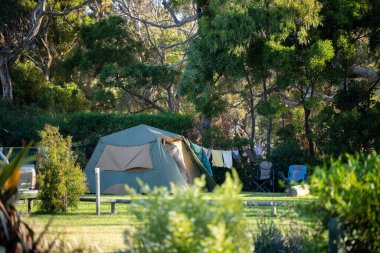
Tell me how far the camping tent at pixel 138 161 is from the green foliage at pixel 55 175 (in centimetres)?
629

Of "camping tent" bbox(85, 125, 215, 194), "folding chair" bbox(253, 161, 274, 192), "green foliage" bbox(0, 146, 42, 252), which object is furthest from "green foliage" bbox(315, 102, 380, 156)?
"green foliage" bbox(0, 146, 42, 252)

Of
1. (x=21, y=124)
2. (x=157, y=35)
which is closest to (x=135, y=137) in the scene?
(x=21, y=124)

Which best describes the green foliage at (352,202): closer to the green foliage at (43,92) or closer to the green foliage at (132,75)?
the green foliage at (132,75)

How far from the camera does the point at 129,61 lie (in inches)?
1358

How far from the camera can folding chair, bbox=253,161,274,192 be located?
23.3m

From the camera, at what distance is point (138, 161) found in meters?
21.1

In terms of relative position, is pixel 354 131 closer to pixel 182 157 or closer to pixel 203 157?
pixel 203 157

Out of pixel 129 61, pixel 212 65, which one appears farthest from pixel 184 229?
pixel 129 61

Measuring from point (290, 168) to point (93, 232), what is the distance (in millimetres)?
12276

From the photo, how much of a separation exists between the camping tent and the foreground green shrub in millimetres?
14992

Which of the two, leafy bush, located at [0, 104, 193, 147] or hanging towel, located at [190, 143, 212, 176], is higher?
leafy bush, located at [0, 104, 193, 147]

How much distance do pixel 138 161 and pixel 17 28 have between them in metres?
14.6

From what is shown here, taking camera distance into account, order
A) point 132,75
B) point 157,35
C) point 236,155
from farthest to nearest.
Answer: point 157,35
point 132,75
point 236,155

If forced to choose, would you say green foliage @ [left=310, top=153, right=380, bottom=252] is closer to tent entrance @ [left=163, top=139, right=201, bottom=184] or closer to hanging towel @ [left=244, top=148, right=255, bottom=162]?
tent entrance @ [left=163, top=139, right=201, bottom=184]
